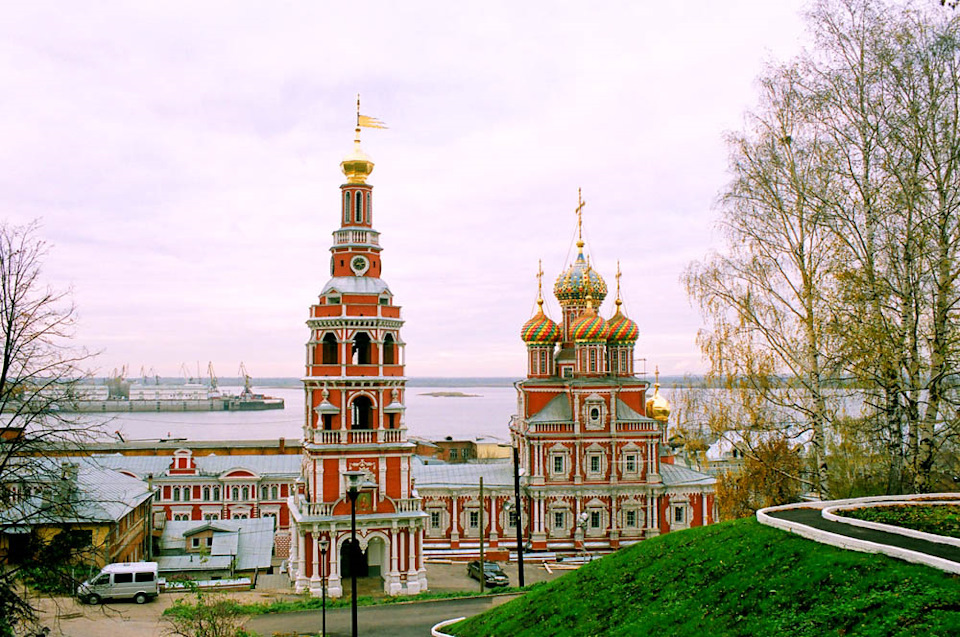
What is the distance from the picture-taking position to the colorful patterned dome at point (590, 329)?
3350cm

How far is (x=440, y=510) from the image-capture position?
31938mm

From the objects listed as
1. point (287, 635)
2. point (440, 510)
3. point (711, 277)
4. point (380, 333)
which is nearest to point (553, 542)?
point (440, 510)

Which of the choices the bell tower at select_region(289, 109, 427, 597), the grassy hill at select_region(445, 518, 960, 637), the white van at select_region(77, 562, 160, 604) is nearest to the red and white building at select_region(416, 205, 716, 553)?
the bell tower at select_region(289, 109, 427, 597)

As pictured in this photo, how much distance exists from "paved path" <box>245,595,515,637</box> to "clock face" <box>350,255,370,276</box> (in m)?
10.7

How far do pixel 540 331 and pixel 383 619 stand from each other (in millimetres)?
17449

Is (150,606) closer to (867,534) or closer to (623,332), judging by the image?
(867,534)

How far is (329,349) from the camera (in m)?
27.1

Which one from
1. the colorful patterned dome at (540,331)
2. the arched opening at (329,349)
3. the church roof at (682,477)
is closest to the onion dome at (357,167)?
the arched opening at (329,349)

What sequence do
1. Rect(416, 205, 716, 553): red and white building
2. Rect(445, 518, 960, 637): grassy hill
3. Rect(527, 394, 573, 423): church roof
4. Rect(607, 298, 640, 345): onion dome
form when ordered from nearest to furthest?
Rect(445, 518, 960, 637): grassy hill → Rect(416, 205, 716, 553): red and white building → Rect(527, 394, 573, 423): church roof → Rect(607, 298, 640, 345): onion dome

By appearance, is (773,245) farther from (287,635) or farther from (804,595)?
(287,635)

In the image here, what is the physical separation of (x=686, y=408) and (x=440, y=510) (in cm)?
1727

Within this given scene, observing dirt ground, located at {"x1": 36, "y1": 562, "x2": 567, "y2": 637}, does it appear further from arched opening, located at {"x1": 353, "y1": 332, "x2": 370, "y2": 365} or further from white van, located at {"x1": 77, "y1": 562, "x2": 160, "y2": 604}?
arched opening, located at {"x1": 353, "y1": 332, "x2": 370, "y2": 365}

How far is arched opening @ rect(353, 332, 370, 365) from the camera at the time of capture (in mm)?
26156

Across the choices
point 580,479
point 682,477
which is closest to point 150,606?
point 580,479
